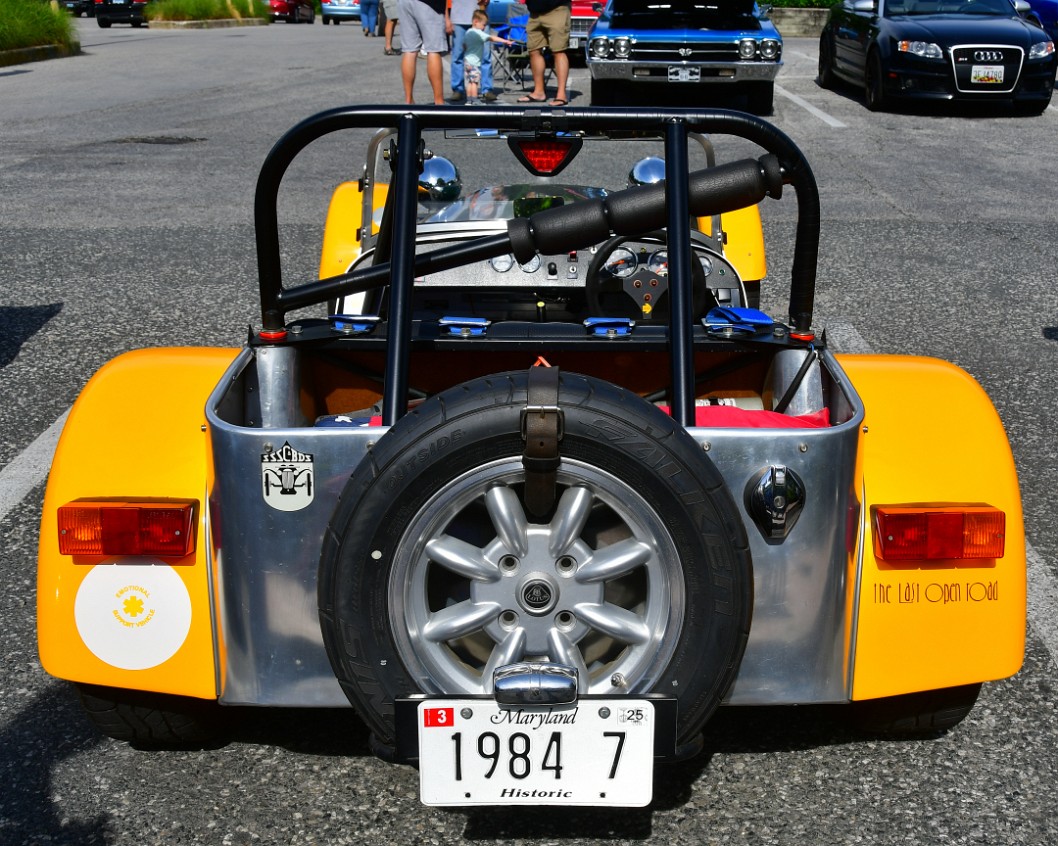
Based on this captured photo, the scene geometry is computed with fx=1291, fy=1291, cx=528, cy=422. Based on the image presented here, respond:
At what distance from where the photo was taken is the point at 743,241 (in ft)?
19.0

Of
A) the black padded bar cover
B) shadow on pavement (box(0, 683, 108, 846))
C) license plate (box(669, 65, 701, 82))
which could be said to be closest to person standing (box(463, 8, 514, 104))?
license plate (box(669, 65, 701, 82))

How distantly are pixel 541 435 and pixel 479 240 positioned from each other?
1.05 meters

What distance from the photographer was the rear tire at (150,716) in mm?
2947

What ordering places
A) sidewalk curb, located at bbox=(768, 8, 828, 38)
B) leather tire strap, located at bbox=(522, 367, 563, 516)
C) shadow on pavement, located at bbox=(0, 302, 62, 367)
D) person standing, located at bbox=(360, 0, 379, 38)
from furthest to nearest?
1. person standing, located at bbox=(360, 0, 379, 38)
2. sidewalk curb, located at bbox=(768, 8, 828, 38)
3. shadow on pavement, located at bbox=(0, 302, 62, 367)
4. leather tire strap, located at bbox=(522, 367, 563, 516)

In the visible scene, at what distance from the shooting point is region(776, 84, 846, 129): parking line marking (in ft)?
47.8

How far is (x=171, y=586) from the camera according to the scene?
2.74 meters

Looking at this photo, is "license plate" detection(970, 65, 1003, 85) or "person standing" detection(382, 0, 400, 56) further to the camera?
"person standing" detection(382, 0, 400, 56)

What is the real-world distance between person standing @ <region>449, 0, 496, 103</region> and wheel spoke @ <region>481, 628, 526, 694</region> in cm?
1334

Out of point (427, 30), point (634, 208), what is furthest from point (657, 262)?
point (427, 30)

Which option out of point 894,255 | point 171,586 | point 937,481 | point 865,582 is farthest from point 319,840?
point 894,255

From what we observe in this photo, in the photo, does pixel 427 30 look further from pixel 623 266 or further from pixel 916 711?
pixel 916 711

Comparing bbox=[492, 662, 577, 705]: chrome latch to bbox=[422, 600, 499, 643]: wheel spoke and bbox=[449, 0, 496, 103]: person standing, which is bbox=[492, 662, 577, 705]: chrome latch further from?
bbox=[449, 0, 496, 103]: person standing

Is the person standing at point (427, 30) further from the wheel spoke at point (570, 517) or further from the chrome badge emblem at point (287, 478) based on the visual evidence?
the wheel spoke at point (570, 517)

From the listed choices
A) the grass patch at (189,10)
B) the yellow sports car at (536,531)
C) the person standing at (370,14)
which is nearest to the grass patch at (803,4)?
the person standing at (370,14)
